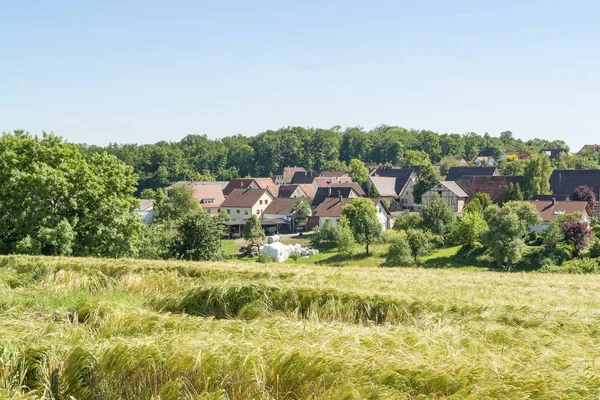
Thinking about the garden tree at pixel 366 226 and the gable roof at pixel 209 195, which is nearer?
the garden tree at pixel 366 226

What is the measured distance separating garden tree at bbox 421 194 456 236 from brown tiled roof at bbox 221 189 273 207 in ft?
99.0

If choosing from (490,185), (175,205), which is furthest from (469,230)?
(175,205)

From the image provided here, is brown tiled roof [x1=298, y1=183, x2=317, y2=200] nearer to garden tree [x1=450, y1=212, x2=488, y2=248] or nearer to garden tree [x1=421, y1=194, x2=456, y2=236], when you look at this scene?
garden tree [x1=421, y1=194, x2=456, y2=236]

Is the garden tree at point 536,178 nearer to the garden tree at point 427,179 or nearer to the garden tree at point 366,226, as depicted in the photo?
the garden tree at point 427,179

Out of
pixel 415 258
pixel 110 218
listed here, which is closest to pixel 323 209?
pixel 415 258

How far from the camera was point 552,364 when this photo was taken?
5105 millimetres

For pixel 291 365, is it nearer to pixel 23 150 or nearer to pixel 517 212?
pixel 23 150

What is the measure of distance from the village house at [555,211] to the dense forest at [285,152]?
7651cm

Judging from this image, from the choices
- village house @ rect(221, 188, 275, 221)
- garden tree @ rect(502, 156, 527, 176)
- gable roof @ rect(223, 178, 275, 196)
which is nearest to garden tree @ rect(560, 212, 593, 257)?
garden tree @ rect(502, 156, 527, 176)

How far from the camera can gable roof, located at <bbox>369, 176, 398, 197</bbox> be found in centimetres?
8394

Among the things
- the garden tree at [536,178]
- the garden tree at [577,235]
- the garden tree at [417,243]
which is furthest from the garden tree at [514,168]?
the garden tree at [417,243]

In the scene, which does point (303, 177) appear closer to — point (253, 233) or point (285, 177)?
point (285, 177)

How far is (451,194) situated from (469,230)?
72.6 ft

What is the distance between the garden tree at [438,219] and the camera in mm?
52750
